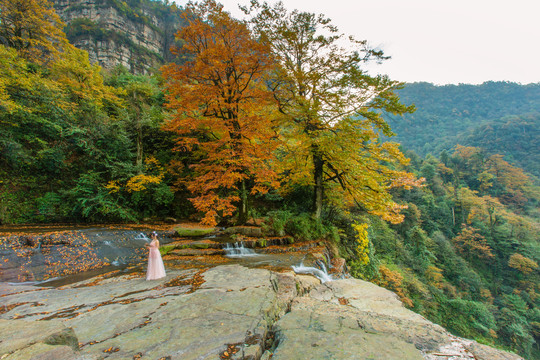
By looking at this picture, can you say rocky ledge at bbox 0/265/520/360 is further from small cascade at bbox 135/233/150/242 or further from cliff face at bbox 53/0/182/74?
cliff face at bbox 53/0/182/74

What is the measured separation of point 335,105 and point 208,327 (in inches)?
337

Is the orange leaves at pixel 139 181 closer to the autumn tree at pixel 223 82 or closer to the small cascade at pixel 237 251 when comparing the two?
Answer: the autumn tree at pixel 223 82

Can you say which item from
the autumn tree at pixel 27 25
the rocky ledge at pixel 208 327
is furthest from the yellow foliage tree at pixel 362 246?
the autumn tree at pixel 27 25

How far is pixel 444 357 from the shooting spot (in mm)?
2482

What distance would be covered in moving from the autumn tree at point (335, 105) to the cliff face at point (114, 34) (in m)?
37.6

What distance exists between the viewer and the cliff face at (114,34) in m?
34.8

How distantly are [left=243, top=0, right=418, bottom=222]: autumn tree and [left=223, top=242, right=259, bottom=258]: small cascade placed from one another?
4.03 metres

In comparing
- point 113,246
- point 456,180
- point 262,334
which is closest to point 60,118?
point 113,246

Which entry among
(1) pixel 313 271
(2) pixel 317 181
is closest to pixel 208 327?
(1) pixel 313 271

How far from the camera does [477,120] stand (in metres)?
89.1

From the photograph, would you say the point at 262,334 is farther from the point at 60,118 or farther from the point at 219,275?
the point at 60,118

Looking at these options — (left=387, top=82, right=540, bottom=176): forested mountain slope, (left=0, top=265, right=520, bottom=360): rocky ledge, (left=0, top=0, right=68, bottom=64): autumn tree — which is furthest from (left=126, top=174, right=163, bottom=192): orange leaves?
(left=387, top=82, right=540, bottom=176): forested mountain slope

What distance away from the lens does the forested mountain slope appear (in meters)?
55.4

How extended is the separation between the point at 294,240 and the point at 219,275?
206 inches
